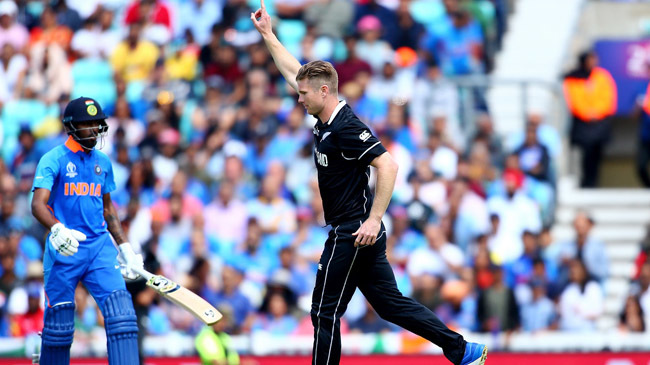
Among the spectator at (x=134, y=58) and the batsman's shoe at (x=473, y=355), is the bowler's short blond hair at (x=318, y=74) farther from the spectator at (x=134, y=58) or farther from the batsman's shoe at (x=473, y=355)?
the spectator at (x=134, y=58)

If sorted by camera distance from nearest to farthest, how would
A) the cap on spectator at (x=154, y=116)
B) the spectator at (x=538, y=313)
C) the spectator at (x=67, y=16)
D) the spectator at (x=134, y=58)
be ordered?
1. the spectator at (x=538, y=313)
2. the cap on spectator at (x=154, y=116)
3. the spectator at (x=134, y=58)
4. the spectator at (x=67, y=16)

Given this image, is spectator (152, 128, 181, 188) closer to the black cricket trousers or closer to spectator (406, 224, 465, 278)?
spectator (406, 224, 465, 278)

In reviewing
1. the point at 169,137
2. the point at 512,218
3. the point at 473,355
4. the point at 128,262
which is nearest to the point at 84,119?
the point at 128,262

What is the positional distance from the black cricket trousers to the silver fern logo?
1.83 metres

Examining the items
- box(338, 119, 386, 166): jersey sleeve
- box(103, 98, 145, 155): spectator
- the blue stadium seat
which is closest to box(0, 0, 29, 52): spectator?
Result: the blue stadium seat

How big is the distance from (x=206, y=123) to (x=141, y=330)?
4671 mm

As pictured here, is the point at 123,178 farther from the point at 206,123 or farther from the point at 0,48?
the point at 0,48

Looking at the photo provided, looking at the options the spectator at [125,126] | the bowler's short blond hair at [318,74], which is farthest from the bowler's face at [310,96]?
the spectator at [125,126]

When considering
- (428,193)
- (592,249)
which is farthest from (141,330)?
(592,249)

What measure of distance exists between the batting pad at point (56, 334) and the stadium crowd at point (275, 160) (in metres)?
2.95

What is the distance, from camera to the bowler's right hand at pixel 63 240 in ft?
24.2

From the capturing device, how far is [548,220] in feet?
45.1

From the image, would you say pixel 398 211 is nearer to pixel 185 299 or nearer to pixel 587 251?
pixel 587 251

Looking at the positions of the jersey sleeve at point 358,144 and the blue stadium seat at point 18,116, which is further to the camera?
the blue stadium seat at point 18,116
